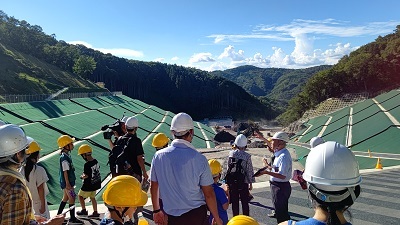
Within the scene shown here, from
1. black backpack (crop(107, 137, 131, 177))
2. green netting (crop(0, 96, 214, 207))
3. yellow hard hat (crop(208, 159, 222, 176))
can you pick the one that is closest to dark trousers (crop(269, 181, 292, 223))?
yellow hard hat (crop(208, 159, 222, 176))

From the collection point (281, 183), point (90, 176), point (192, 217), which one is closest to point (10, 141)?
point (192, 217)

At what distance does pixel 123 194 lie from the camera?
3312mm

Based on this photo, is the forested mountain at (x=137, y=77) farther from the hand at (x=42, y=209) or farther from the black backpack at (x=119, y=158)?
the hand at (x=42, y=209)

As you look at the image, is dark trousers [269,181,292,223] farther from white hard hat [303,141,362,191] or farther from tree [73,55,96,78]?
tree [73,55,96,78]

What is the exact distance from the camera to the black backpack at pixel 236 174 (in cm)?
632

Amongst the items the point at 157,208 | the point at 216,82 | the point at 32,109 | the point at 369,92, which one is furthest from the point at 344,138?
the point at 216,82

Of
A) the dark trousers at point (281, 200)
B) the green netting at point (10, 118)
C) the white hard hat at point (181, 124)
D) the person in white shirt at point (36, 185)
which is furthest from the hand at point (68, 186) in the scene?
the green netting at point (10, 118)

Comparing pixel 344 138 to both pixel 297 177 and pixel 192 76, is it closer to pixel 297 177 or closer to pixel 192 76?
pixel 297 177

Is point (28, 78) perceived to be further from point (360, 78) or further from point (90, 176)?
point (360, 78)

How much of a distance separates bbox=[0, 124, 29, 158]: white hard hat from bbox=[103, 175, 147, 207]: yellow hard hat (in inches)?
35.1

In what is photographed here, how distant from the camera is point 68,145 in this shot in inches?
265

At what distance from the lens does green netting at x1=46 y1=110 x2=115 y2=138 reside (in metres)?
22.7

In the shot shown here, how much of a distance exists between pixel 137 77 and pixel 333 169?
172 meters

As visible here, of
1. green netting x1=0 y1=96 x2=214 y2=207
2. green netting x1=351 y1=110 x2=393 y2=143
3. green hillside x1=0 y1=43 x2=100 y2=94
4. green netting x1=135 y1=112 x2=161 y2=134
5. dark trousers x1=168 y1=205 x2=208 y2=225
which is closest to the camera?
dark trousers x1=168 y1=205 x2=208 y2=225
